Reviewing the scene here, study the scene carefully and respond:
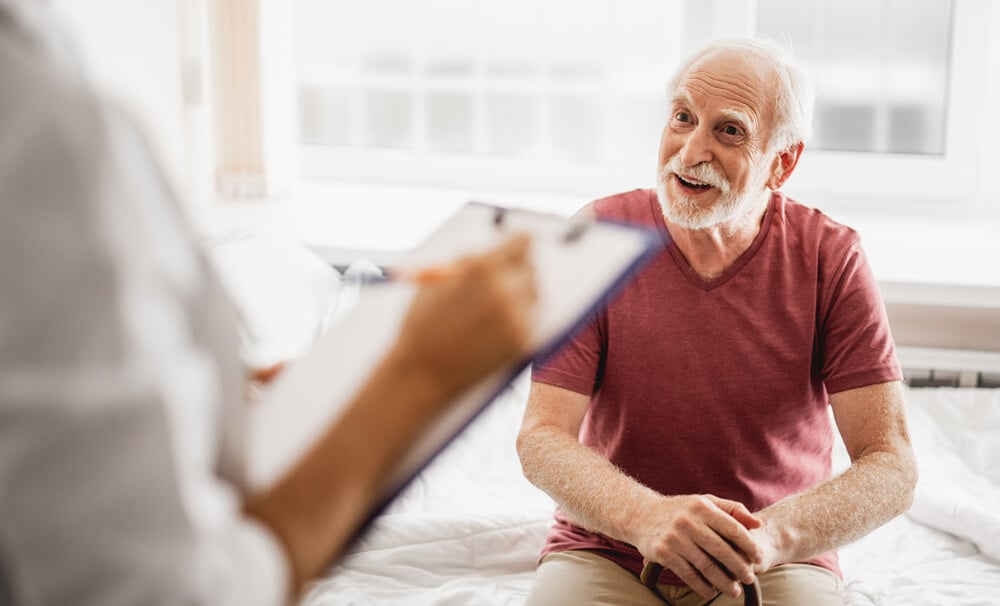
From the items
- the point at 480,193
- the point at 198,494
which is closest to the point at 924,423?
the point at 480,193

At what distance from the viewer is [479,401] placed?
60 centimetres

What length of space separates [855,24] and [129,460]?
2548 mm

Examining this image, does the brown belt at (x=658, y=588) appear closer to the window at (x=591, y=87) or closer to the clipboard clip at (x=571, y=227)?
the clipboard clip at (x=571, y=227)

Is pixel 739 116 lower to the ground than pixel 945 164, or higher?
higher

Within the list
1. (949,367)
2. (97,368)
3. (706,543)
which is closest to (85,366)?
(97,368)

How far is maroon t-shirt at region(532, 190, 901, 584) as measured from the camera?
1524 millimetres

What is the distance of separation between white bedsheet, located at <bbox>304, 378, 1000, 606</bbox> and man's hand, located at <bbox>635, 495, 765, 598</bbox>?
364 mm

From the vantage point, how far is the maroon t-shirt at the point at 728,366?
152 cm

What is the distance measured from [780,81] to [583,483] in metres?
0.72

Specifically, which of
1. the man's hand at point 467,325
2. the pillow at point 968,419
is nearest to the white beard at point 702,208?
the pillow at point 968,419

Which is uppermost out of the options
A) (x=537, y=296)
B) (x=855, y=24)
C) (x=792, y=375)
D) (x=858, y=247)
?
(x=855, y=24)

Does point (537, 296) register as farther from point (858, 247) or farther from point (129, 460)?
point (858, 247)

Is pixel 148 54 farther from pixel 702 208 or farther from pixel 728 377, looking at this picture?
pixel 728 377

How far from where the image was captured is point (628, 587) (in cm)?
143
